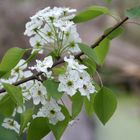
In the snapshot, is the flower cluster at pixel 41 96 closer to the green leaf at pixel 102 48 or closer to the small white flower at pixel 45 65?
the small white flower at pixel 45 65

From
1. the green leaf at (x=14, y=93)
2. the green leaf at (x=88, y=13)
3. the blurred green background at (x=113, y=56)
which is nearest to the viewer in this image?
the green leaf at (x=14, y=93)

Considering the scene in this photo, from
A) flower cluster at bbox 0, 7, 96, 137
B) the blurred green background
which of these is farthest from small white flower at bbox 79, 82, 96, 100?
the blurred green background

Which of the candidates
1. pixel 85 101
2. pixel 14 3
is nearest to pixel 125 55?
pixel 14 3

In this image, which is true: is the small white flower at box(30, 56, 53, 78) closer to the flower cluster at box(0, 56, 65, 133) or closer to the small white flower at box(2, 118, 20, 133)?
the flower cluster at box(0, 56, 65, 133)

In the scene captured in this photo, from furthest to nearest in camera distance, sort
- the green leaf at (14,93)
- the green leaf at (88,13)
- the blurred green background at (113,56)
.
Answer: the blurred green background at (113,56) < the green leaf at (88,13) < the green leaf at (14,93)

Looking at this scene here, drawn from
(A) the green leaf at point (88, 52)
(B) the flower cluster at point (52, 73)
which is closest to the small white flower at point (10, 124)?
(B) the flower cluster at point (52, 73)

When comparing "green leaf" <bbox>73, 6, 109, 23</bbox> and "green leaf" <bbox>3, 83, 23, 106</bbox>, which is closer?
"green leaf" <bbox>3, 83, 23, 106</bbox>
